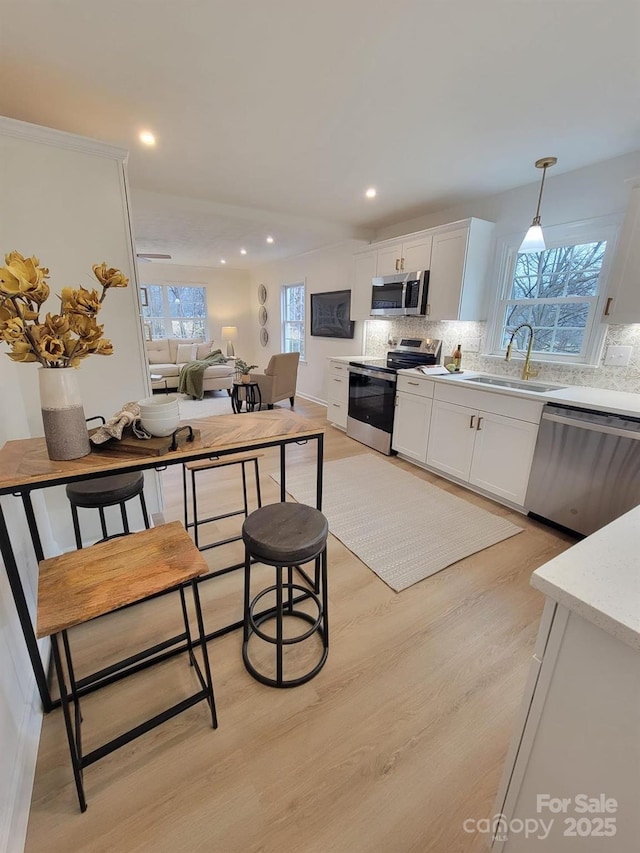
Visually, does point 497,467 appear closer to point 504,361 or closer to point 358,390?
point 504,361

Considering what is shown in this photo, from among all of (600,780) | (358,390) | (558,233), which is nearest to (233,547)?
(600,780)

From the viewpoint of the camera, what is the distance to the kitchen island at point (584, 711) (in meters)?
0.63

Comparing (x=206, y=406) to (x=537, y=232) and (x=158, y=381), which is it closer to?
(x=158, y=381)

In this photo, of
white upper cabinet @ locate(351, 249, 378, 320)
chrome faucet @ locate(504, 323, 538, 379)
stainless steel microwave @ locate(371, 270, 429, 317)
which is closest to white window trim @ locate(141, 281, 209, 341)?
white upper cabinet @ locate(351, 249, 378, 320)

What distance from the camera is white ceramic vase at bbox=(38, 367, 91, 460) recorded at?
3.64 ft

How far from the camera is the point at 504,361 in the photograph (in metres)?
3.36

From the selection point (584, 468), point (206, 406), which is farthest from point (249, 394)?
point (584, 468)

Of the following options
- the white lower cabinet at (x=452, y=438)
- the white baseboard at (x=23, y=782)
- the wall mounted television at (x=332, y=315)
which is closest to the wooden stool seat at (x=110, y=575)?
the white baseboard at (x=23, y=782)

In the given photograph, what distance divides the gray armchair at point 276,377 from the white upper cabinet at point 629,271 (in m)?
3.89

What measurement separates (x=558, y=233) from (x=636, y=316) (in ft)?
3.58

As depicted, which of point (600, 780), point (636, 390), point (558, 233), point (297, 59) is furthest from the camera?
point (558, 233)

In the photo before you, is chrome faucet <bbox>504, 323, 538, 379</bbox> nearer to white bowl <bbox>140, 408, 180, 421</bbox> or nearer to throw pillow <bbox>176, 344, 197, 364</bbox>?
white bowl <bbox>140, 408, 180, 421</bbox>

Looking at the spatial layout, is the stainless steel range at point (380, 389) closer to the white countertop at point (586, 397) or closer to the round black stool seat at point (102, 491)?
the white countertop at point (586, 397)

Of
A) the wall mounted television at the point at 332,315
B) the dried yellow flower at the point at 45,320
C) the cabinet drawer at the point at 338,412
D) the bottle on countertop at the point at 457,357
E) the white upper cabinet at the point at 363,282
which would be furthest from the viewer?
the wall mounted television at the point at 332,315
